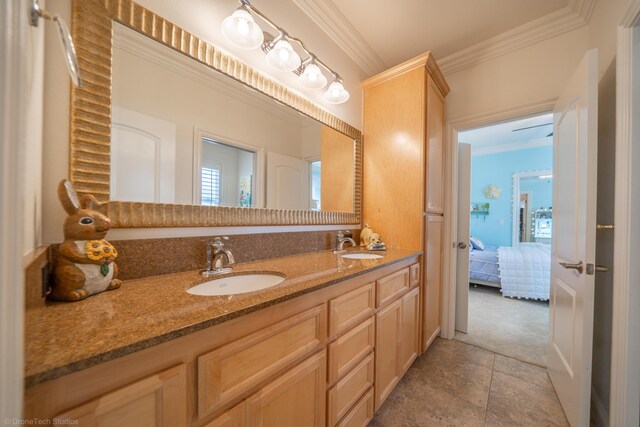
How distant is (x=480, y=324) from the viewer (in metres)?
2.49

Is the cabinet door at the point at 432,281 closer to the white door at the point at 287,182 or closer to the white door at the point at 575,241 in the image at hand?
the white door at the point at 575,241

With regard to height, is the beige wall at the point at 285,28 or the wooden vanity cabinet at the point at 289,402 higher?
the beige wall at the point at 285,28

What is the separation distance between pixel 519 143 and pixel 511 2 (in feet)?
14.3

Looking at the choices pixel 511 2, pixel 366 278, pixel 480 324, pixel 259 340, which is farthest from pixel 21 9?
pixel 480 324

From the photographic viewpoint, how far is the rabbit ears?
683 millimetres

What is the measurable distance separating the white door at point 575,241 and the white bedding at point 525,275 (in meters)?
A: 1.96

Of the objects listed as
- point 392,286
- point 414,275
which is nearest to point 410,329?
point 414,275

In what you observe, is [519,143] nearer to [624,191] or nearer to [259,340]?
[624,191]

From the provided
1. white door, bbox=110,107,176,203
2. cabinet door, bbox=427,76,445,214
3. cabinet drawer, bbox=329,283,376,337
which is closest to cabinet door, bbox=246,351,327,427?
cabinet drawer, bbox=329,283,376,337

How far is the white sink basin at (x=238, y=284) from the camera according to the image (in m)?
0.97

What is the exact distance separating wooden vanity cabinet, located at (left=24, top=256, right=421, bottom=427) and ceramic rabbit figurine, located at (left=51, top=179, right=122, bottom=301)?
0.37 m

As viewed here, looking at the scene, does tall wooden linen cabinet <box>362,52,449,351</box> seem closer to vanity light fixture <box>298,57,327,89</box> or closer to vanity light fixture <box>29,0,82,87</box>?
vanity light fixture <box>298,57,327,89</box>

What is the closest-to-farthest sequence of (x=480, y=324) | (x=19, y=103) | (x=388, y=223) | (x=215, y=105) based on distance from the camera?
(x=19, y=103)
(x=215, y=105)
(x=388, y=223)
(x=480, y=324)

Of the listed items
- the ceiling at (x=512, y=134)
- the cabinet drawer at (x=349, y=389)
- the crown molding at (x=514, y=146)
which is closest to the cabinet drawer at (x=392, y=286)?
the cabinet drawer at (x=349, y=389)
